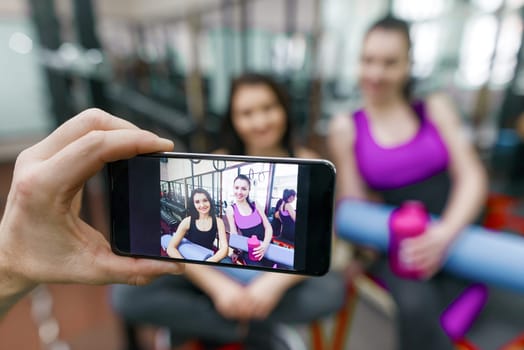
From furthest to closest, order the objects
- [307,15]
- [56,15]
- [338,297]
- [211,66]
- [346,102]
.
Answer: [346,102], [307,15], [211,66], [56,15], [338,297]

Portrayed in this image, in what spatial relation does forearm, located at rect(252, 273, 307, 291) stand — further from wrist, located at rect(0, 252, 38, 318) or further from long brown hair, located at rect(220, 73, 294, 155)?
wrist, located at rect(0, 252, 38, 318)

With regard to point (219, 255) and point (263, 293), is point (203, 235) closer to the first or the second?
point (219, 255)

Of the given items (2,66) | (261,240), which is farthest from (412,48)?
(2,66)

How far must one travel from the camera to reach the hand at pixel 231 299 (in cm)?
58

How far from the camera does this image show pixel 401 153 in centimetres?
74

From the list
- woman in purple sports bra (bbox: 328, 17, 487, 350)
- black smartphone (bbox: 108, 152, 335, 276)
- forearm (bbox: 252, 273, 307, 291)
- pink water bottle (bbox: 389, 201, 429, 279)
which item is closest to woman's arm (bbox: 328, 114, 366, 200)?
woman in purple sports bra (bbox: 328, 17, 487, 350)

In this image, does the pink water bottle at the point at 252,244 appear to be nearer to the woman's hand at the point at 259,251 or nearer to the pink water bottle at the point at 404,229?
the woman's hand at the point at 259,251

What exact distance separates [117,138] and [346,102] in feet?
8.42

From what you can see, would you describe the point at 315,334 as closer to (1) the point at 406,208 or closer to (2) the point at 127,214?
(1) the point at 406,208

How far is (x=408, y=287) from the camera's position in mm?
686

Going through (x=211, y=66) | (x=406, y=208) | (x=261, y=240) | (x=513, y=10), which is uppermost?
(x=513, y=10)

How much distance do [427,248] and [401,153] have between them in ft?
0.75

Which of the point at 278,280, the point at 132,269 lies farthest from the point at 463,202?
the point at 132,269

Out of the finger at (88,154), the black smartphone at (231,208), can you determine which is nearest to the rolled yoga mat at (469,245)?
the black smartphone at (231,208)
